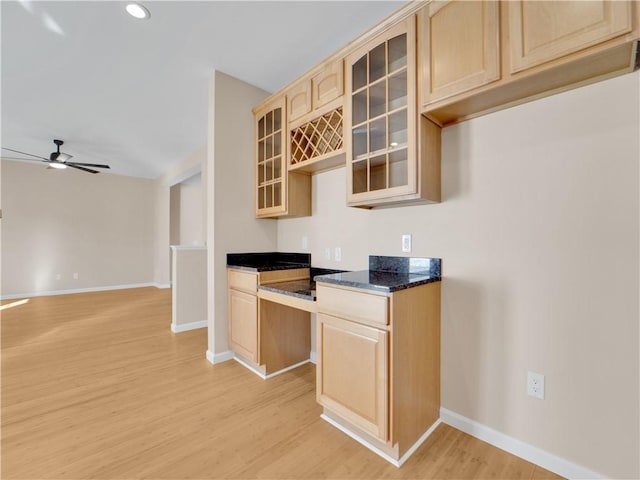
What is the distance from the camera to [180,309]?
371 centimetres

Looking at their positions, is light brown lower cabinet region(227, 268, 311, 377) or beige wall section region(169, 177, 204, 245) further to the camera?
beige wall section region(169, 177, 204, 245)

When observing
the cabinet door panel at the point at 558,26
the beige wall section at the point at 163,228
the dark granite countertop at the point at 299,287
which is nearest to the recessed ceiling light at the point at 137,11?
the dark granite countertop at the point at 299,287

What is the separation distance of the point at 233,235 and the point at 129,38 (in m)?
1.79

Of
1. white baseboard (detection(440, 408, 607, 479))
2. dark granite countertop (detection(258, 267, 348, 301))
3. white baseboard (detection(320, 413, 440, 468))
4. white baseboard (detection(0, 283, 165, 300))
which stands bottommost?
white baseboard (detection(320, 413, 440, 468))

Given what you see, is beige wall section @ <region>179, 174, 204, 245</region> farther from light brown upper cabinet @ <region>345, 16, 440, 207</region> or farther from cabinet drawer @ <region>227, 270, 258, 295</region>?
light brown upper cabinet @ <region>345, 16, 440, 207</region>

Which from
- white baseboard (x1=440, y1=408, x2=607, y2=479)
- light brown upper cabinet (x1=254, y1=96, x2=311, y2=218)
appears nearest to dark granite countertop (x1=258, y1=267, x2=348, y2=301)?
light brown upper cabinet (x1=254, y1=96, x2=311, y2=218)

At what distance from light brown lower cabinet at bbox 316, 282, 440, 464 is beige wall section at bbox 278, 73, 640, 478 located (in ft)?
0.68

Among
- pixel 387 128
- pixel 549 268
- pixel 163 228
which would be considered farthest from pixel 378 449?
pixel 163 228

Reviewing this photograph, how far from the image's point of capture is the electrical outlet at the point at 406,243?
2012 millimetres

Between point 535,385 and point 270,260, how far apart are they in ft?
7.87

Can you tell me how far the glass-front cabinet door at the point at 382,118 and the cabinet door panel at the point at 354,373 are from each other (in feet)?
2.78

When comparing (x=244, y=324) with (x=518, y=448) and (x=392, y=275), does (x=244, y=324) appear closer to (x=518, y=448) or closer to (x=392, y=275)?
(x=392, y=275)

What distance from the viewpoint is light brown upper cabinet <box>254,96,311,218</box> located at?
264 cm

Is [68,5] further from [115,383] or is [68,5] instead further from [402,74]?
[115,383]
